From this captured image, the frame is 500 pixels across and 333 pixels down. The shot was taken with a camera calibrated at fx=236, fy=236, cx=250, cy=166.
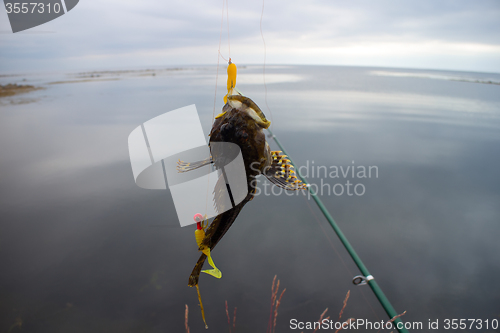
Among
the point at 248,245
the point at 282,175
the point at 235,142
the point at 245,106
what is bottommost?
the point at 248,245

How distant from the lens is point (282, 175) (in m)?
2.38

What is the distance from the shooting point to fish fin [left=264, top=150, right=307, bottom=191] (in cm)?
233

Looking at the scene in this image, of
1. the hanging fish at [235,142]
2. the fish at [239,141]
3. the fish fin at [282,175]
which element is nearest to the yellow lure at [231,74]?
the hanging fish at [235,142]

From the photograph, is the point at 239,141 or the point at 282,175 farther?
the point at 282,175

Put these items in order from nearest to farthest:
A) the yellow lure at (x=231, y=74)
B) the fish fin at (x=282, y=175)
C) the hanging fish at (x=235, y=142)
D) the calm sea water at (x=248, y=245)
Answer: the hanging fish at (x=235, y=142)
the yellow lure at (x=231, y=74)
the fish fin at (x=282, y=175)
the calm sea water at (x=248, y=245)

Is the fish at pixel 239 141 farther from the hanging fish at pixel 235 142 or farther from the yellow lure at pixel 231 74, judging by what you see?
the yellow lure at pixel 231 74

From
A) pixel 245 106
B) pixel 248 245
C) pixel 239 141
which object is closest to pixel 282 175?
pixel 239 141

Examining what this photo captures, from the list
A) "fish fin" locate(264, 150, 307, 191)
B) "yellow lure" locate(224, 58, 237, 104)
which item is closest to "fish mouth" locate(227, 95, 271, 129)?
"yellow lure" locate(224, 58, 237, 104)

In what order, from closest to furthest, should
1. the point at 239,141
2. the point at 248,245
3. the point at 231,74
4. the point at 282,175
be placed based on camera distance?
the point at 239,141
the point at 231,74
the point at 282,175
the point at 248,245

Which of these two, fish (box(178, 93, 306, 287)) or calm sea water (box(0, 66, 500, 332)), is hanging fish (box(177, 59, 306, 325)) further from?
calm sea water (box(0, 66, 500, 332))

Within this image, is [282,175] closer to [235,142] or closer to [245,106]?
[235,142]

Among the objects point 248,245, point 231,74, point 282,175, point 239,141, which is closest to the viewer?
point 239,141

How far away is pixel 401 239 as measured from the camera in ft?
18.9

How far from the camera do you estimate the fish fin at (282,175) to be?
7.64ft
